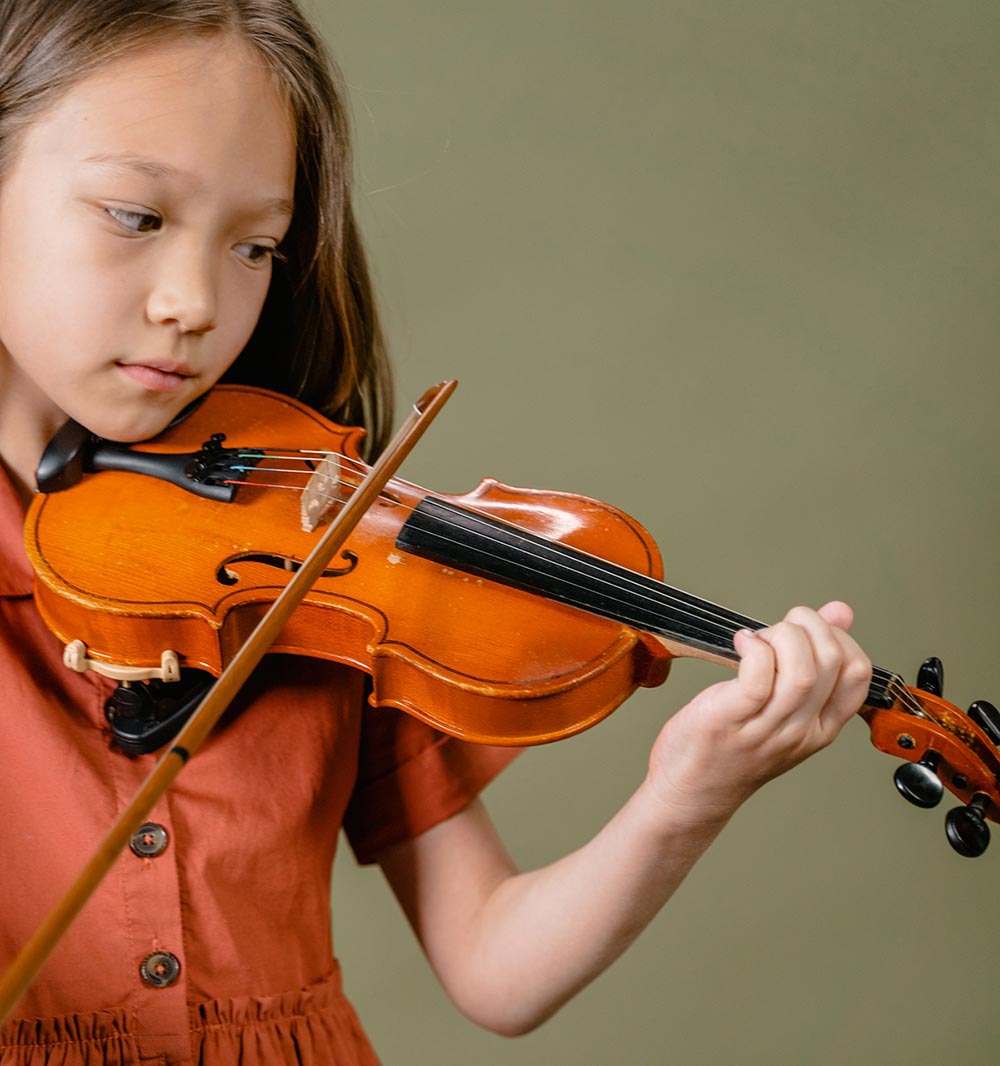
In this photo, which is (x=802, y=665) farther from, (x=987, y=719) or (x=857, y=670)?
(x=987, y=719)

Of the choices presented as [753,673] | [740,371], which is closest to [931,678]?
[753,673]

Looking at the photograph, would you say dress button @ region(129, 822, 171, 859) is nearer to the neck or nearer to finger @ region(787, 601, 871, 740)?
the neck

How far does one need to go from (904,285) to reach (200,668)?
38.2 inches

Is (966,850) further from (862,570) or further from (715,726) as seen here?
(862,570)

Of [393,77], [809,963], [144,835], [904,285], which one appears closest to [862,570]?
[904,285]

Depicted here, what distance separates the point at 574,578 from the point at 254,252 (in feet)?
0.92

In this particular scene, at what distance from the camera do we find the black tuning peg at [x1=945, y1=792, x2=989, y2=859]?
77cm

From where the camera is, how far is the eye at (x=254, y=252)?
0.87 meters

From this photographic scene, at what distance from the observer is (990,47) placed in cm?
151

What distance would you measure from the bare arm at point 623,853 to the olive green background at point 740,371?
626 millimetres

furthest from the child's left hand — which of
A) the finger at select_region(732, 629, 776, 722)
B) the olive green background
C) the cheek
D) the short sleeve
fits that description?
the olive green background

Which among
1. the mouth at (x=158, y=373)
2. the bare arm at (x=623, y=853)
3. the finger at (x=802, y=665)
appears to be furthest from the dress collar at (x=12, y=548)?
the finger at (x=802, y=665)

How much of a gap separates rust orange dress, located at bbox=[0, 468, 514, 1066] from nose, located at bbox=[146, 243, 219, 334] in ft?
0.55

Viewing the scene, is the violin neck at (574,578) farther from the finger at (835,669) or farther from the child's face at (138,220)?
the child's face at (138,220)
